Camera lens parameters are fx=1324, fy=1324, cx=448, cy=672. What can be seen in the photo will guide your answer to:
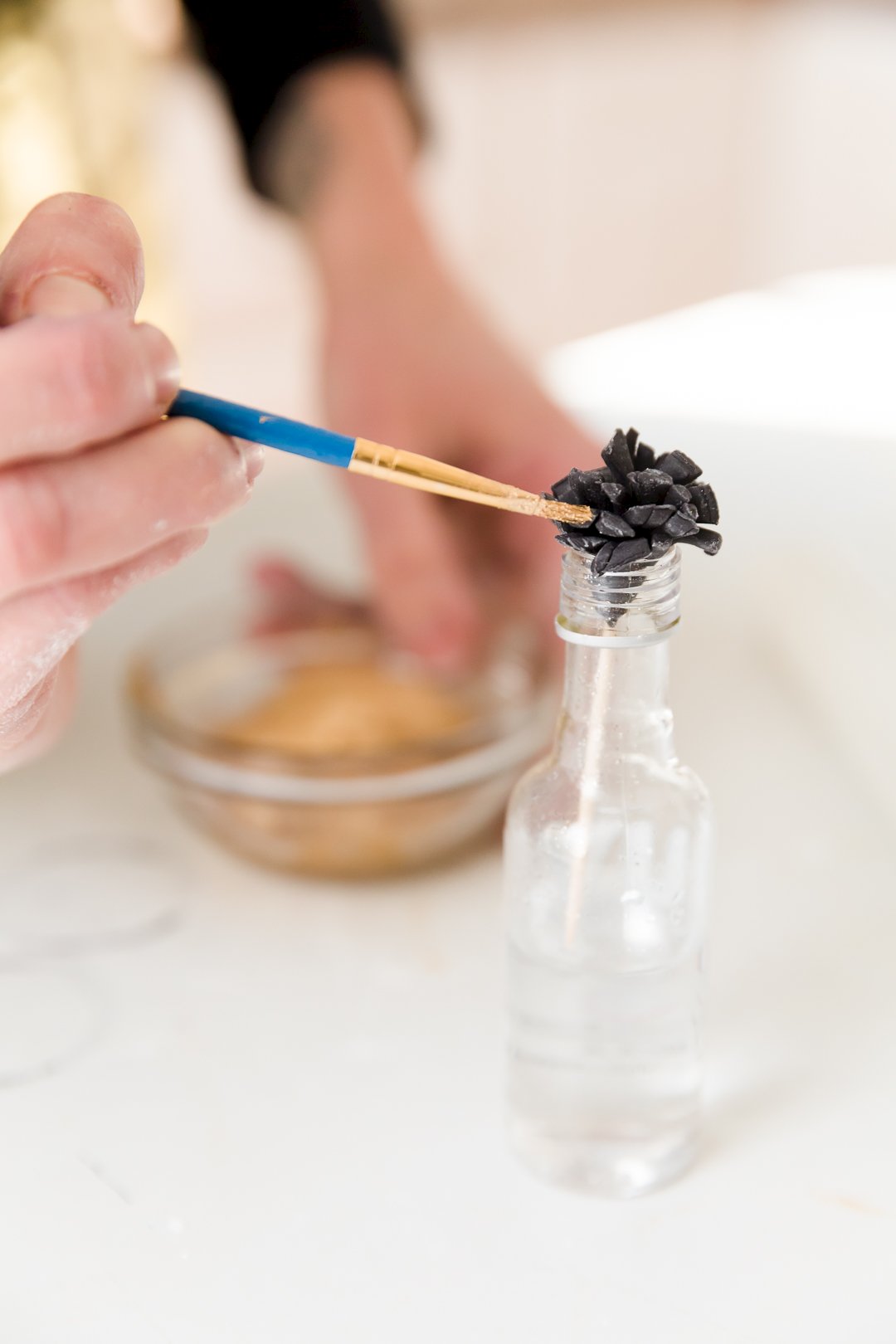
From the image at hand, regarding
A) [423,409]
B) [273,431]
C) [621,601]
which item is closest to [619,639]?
[621,601]

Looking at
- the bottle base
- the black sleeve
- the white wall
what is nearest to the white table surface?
the bottle base

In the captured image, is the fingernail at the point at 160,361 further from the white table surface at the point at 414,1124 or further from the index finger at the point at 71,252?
the white table surface at the point at 414,1124

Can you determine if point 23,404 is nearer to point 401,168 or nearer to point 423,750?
point 423,750

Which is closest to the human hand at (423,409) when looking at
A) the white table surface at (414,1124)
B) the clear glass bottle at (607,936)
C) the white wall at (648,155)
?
the white table surface at (414,1124)

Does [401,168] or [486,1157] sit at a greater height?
[401,168]

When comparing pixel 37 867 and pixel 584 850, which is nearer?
pixel 584 850

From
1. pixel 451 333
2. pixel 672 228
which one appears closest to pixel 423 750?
pixel 451 333
